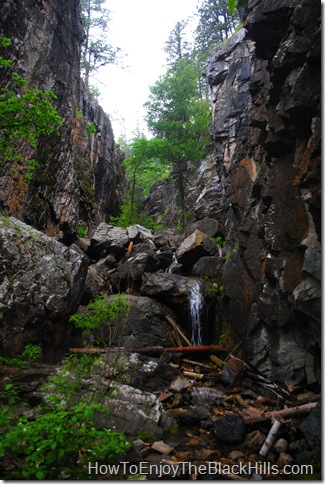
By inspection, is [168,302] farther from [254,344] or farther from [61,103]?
[61,103]

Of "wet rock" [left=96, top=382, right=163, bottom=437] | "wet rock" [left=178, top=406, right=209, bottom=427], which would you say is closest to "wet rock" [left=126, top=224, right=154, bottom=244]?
"wet rock" [left=96, top=382, right=163, bottom=437]

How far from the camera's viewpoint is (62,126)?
54.5ft

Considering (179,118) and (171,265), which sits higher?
(179,118)

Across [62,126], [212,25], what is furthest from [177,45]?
[62,126]

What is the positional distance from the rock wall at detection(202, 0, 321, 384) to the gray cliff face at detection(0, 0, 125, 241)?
9139 millimetres

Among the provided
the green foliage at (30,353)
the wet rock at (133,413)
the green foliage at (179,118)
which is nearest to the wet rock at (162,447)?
the wet rock at (133,413)

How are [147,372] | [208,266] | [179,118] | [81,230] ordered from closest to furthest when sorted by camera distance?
[147,372], [208,266], [81,230], [179,118]

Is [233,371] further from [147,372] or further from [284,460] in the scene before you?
[284,460]

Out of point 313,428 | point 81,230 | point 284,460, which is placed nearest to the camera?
point 284,460

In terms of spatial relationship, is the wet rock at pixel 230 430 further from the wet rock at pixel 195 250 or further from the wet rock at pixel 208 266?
the wet rock at pixel 195 250

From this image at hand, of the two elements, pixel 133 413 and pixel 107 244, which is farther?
pixel 107 244

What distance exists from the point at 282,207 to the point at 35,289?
740 centimetres

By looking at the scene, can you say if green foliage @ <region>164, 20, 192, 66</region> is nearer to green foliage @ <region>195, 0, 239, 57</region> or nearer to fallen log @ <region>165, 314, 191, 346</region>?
green foliage @ <region>195, 0, 239, 57</region>

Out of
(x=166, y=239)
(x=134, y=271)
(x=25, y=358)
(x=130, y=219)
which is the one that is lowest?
(x=25, y=358)
